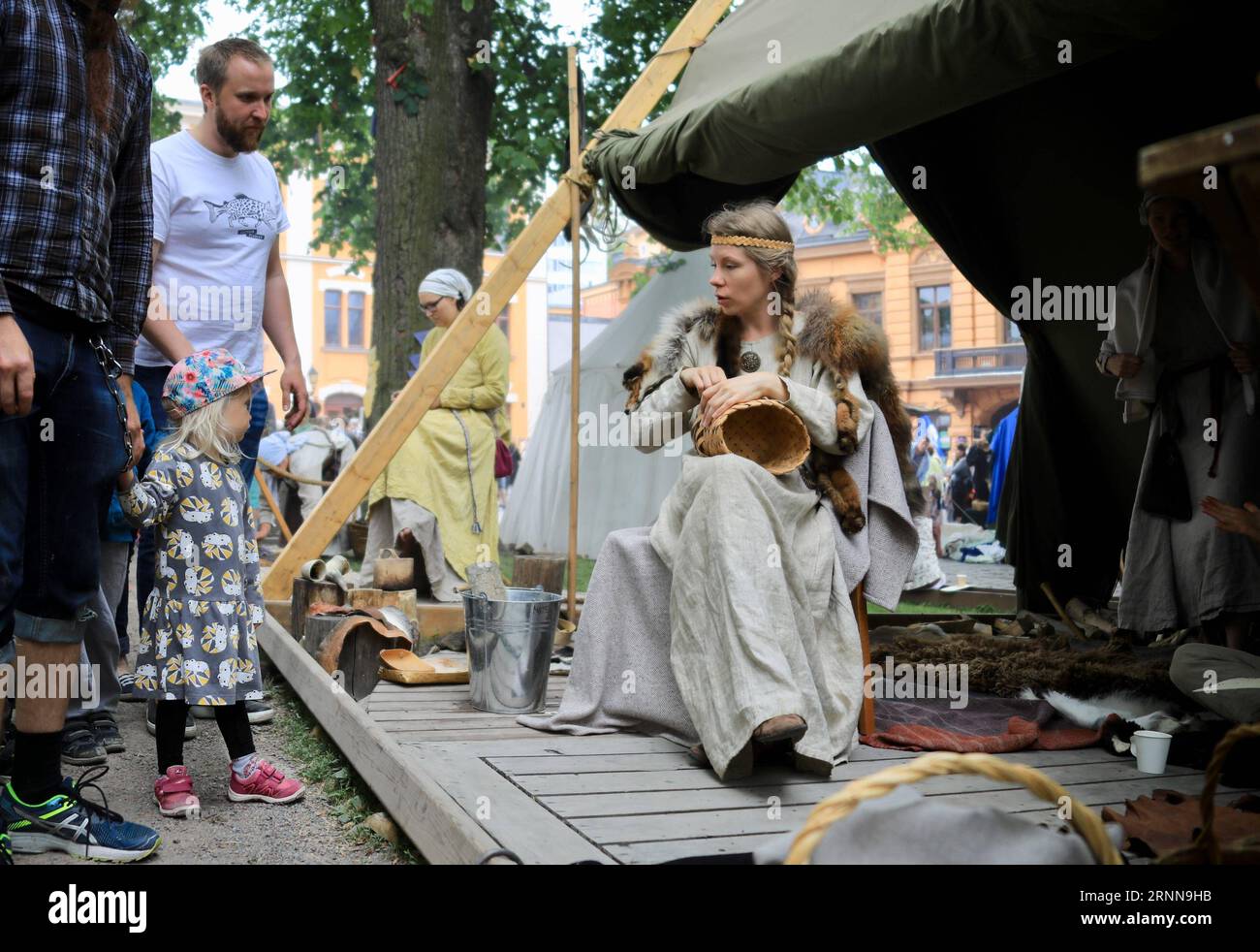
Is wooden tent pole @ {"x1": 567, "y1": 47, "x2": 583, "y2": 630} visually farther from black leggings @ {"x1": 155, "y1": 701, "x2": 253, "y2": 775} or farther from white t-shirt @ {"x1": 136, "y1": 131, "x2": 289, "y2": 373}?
black leggings @ {"x1": 155, "y1": 701, "x2": 253, "y2": 775}

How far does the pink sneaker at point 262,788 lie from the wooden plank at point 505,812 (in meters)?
0.48

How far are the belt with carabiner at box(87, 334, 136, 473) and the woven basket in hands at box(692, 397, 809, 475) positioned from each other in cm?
145

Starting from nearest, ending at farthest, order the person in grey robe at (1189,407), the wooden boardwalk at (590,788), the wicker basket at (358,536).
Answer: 1. the wooden boardwalk at (590,788)
2. the person in grey robe at (1189,407)
3. the wicker basket at (358,536)

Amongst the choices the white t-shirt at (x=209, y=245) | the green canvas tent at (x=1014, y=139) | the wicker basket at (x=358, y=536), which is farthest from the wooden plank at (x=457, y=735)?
the wicker basket at (x=358, y=536)

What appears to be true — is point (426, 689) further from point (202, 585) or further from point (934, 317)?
point (934, 317)

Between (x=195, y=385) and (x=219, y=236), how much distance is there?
1049 millimetres

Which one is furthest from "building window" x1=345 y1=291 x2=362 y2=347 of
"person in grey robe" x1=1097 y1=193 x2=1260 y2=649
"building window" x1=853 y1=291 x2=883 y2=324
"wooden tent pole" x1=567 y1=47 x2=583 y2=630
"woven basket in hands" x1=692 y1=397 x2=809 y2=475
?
"woven basket in hands" x1=692 y1=397 x2=809 y2=475

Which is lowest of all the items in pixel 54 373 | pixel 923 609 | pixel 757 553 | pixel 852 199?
pixel 923 609

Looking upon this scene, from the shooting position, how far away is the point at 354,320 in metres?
39.9

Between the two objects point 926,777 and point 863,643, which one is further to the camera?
point 863,643

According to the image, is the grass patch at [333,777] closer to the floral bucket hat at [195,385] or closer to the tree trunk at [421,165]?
the floral bucket hat at [195,385]

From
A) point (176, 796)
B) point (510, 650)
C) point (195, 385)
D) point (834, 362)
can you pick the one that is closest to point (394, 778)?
point (176, 796)

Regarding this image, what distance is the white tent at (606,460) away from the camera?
35.2 ft

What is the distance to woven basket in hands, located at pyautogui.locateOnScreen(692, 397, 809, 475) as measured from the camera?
308cm
